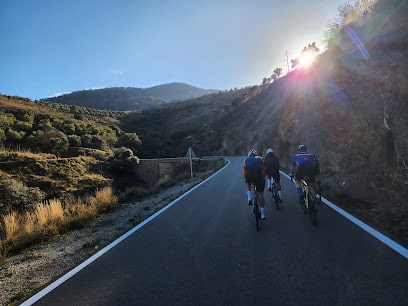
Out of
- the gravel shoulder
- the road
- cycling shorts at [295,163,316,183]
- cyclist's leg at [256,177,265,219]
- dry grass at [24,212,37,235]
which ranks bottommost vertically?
the gravel shoulder

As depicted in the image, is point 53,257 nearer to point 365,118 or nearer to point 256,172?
point 256,172

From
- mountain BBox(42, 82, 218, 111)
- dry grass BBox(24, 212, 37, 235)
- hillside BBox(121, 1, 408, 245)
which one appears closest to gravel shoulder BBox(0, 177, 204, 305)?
dry grass BBox(24, 212, 37, 235)

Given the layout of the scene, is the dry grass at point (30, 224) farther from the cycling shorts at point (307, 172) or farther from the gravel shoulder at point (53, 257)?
the cycling shorts at point (307, 172)

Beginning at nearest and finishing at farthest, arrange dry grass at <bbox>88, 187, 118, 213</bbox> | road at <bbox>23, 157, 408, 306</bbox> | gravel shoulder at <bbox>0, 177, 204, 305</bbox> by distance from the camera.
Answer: road at <bbox>23, 157, 408, 306</bbox>
gravel shoulder at <bbox>0, 177, 204, 305</bbox>
dry grass at <bbox>88, 187, 118, 213</bbox>

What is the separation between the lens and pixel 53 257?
6.05m

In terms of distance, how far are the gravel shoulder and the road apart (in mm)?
497

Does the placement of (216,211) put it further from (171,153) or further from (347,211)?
(171,153)

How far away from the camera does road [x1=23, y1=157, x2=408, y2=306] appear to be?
3768mm

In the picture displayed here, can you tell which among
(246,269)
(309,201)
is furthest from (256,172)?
(246,269)

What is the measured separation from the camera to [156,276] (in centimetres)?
459

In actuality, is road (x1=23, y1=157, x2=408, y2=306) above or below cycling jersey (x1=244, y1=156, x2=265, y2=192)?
below

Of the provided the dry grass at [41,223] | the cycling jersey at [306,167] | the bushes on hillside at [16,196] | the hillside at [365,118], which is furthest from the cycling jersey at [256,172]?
the bushes on hillside at [16,196]

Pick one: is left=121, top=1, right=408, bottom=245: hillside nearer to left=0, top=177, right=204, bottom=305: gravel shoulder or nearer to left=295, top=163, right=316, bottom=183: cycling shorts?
left=295, top=163, right=316, bottom=183: cycling shorts

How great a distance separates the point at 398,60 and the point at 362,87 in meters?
2.23
